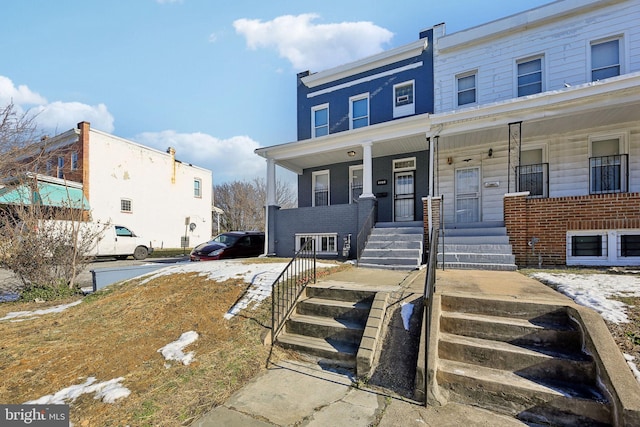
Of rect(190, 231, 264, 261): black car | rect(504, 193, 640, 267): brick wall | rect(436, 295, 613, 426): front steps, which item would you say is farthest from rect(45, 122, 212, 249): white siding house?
rect(504, 193, 640, 267): brick wall

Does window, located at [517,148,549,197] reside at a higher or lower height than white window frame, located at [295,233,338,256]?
higher

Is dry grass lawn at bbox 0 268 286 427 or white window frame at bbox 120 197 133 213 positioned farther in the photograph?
white window frame at bbox 120 197 133 213

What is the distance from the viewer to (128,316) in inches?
197

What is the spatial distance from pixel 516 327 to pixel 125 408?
13.1ft

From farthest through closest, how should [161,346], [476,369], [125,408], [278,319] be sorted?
[278,319], [161,346], [476,369], [125,408]

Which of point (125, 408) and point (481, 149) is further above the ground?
point (481, 149)

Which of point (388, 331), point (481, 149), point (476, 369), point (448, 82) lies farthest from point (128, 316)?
point (448, 82)

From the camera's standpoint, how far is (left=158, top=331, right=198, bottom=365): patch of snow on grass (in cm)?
358

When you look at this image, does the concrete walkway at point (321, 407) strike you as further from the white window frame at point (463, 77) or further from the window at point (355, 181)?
the window at point (355, 181)

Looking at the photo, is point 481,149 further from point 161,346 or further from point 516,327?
point 161,346

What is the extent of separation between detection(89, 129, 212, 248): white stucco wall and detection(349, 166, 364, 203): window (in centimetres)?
1545

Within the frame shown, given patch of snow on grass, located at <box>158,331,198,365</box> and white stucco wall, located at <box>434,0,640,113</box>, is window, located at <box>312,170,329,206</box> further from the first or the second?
patch of snow on grass, located at <box>158,331,198,365</box>

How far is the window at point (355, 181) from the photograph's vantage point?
11.6 meters

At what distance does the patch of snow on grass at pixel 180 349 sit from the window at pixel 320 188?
8.73 metres
